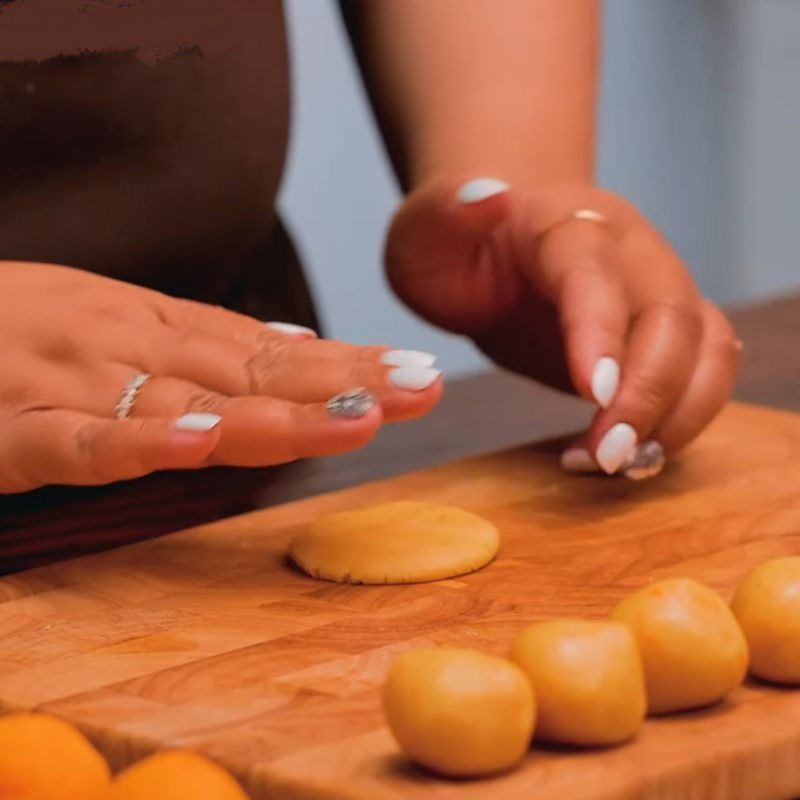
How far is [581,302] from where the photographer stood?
3.33ft

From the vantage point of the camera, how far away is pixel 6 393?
854mm

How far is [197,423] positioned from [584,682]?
28 cm

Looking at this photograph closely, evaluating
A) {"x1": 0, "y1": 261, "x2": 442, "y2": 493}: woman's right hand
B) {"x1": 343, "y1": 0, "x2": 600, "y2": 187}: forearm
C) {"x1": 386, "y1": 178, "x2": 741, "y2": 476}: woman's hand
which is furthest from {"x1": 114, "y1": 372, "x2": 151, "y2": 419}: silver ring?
{"x1": 343, "y1": 0, "x2": 600, "y2": 187}: forearm

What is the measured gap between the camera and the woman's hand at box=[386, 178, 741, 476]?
996 millimetres

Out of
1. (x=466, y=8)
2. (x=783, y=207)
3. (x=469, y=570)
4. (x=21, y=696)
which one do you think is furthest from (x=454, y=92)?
(x=783, y=207)

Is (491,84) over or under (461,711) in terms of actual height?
over

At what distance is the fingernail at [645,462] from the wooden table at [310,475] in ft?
0.53

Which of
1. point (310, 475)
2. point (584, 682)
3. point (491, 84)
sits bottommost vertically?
point (310, 475)

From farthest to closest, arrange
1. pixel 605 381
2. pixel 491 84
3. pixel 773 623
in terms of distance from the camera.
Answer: pixel 491 84 → pixel 605 381 → pixel 773 623

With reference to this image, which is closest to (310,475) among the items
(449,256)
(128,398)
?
(449,256)

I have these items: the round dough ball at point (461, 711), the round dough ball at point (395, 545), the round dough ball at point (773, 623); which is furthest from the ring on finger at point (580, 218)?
the round dough ball at point (461, 711)

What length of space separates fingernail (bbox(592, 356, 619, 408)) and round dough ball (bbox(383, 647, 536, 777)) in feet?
1.38

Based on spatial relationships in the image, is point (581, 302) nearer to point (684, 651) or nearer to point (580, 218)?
point (580, 218)

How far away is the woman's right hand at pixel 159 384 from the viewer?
0.81 m
